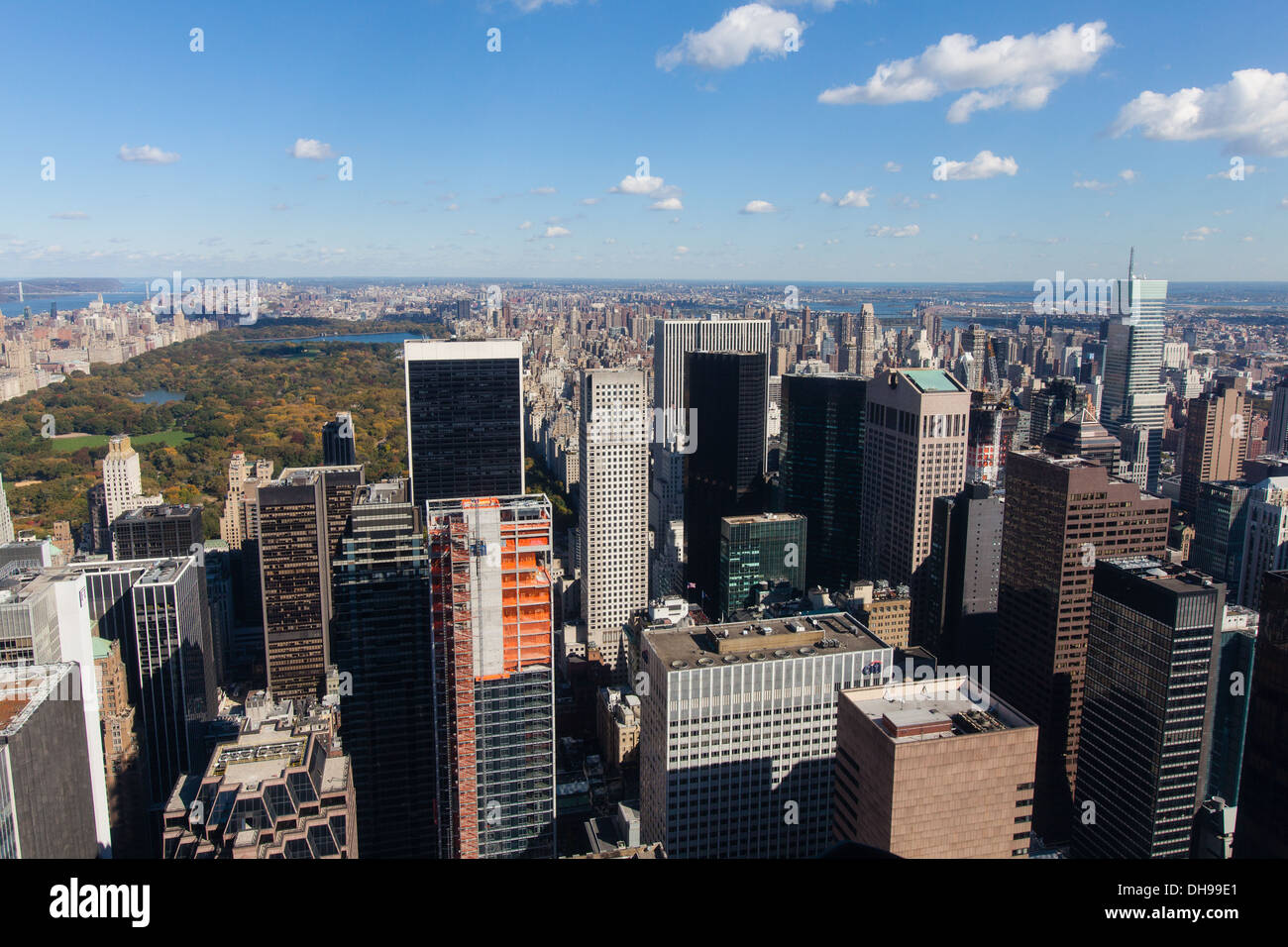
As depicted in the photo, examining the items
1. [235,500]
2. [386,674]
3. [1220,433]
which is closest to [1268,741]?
[386,674]

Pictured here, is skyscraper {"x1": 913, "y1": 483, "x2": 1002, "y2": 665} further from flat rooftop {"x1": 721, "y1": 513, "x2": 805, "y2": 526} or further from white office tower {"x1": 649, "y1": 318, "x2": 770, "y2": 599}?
white office tower {"x1": 649, "y1": 318, "x2": 770, "y2": 599}

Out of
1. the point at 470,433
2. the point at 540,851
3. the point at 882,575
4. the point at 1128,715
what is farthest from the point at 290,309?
the point at 1128,715

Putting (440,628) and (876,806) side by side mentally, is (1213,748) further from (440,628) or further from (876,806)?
(440,628)

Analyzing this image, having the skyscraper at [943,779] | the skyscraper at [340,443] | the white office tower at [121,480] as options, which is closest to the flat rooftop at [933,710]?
the skyscraper at [943,779]

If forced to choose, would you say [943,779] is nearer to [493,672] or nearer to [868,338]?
[493,672]

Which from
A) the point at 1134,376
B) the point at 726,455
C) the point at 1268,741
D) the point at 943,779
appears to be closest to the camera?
the point at 943,779
